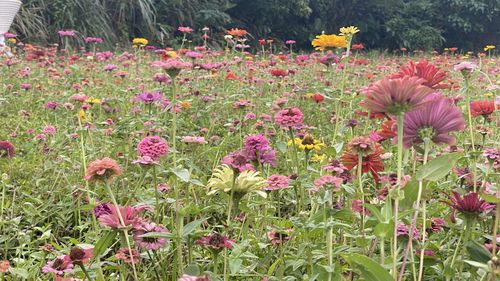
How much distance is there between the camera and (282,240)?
0.97 metres

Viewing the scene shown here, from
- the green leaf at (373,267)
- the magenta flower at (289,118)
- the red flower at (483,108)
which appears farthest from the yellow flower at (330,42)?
the green leaf at (373,267)

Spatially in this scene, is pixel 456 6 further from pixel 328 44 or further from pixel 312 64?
pixel 328 44

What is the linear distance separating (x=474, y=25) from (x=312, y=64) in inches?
367

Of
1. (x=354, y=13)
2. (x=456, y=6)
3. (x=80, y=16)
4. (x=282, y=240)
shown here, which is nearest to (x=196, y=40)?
(x=80, y=16)

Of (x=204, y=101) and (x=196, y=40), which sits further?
(x=196, y=40)

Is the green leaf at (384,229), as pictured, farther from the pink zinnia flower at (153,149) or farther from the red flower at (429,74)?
the pink zinnia flower at (153,149)

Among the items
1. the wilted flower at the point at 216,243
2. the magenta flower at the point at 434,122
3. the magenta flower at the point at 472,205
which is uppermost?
the magenta flower at the point at 434,122

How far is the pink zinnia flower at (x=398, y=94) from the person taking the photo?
55 cm

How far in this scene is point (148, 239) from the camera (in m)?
0.81

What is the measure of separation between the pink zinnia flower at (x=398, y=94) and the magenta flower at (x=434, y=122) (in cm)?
6

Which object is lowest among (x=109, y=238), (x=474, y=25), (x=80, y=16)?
(x=474, y=25)

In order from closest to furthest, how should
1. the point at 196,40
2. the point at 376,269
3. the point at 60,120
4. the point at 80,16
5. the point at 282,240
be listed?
the point at 376,269, the point at 282,240, the point at 60,120, the point at 80,16, the point at 196,40

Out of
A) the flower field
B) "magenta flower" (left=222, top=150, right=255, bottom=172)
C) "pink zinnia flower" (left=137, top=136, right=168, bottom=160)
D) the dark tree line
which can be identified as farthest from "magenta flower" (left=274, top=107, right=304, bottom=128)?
the dark tree line

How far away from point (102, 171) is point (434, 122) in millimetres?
414
